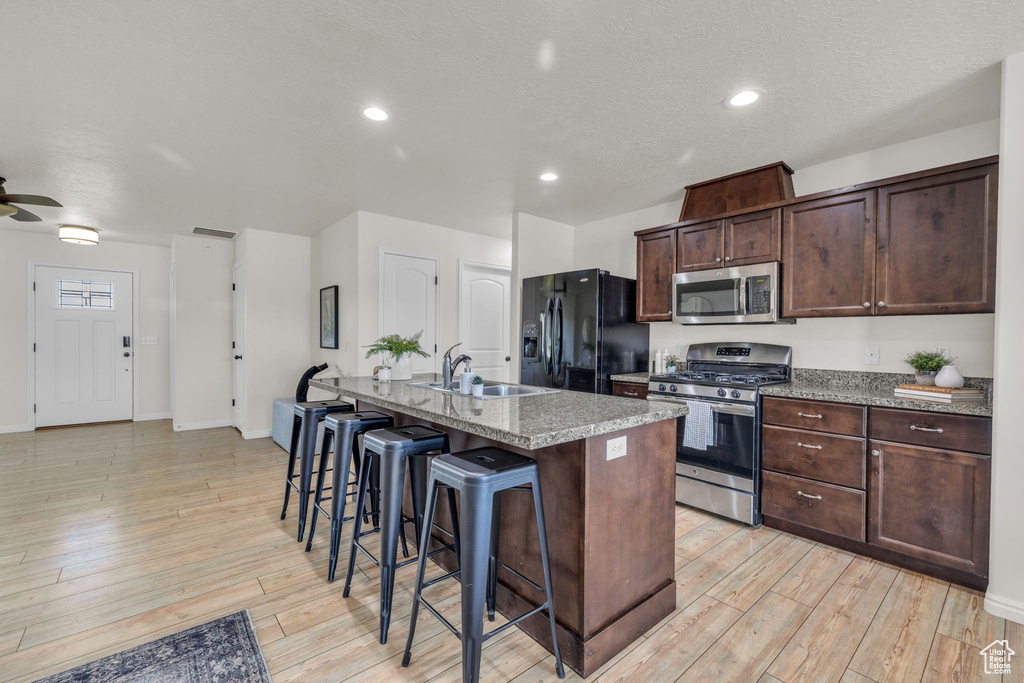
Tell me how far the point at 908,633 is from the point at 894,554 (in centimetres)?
69

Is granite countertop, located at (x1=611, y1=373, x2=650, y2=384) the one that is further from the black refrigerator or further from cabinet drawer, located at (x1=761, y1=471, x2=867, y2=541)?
cabinet drawer, located at (x1=761, y1=471, x2=867, y2=541)

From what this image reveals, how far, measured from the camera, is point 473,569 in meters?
1.48

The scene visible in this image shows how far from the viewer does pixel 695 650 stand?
1784 millimetres

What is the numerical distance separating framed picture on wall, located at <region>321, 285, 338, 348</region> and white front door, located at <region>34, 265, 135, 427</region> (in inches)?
118

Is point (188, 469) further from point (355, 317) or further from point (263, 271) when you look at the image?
point (263, 271)

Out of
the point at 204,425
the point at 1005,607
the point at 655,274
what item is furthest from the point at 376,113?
the point at 204,425

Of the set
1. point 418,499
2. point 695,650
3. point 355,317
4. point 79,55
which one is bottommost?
point 695,650

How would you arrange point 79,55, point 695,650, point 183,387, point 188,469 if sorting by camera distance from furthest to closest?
point 183,387 → point 188,469 → point 79,55 → point 695,650

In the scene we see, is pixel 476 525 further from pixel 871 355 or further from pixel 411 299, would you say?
pixel 411 299

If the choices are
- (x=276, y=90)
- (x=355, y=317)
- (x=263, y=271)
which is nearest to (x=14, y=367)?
(x=263, y=271)

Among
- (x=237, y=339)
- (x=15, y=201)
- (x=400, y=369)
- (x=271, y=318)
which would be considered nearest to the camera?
(x=400, y=369)

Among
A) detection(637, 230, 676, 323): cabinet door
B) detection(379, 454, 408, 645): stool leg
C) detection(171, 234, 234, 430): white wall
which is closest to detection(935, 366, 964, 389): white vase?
detection(637, 230, 676, 323): cabinet door

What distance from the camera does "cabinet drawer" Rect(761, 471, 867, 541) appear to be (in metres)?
2.54

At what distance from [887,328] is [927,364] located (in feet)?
1.24
